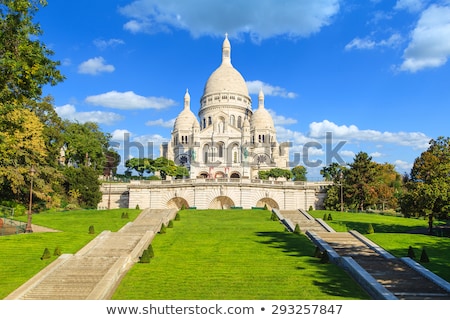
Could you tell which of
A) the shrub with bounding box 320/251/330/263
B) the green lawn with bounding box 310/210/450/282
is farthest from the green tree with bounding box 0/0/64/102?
the green lawn with bounding box 310/210/450/282

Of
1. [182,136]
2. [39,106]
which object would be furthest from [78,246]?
[182,136]

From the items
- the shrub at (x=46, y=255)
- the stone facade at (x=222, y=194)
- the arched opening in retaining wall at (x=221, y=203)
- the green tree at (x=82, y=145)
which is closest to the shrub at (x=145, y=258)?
the shrub at (x=46, y=255)

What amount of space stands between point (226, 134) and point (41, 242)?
249 ft

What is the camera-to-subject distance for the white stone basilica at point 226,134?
9850 cm

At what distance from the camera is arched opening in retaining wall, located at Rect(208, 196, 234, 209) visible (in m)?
56.4

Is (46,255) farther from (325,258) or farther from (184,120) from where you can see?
(184,120)

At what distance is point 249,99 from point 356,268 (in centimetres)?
9901

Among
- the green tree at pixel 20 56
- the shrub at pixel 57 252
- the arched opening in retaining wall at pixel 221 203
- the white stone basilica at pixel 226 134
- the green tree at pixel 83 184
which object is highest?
the white stone basilica at pixel 226 134

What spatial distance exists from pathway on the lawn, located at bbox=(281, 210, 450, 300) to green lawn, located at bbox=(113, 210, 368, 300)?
24.5 inches

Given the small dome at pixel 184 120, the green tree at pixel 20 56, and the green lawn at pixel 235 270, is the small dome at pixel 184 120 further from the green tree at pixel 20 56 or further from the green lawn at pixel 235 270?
the green tree at pixel 20 56

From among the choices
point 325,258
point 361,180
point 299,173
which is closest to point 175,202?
point 361,180

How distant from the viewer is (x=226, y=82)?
114m

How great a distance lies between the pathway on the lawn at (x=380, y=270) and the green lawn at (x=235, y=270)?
623mm

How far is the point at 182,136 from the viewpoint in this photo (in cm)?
11262
